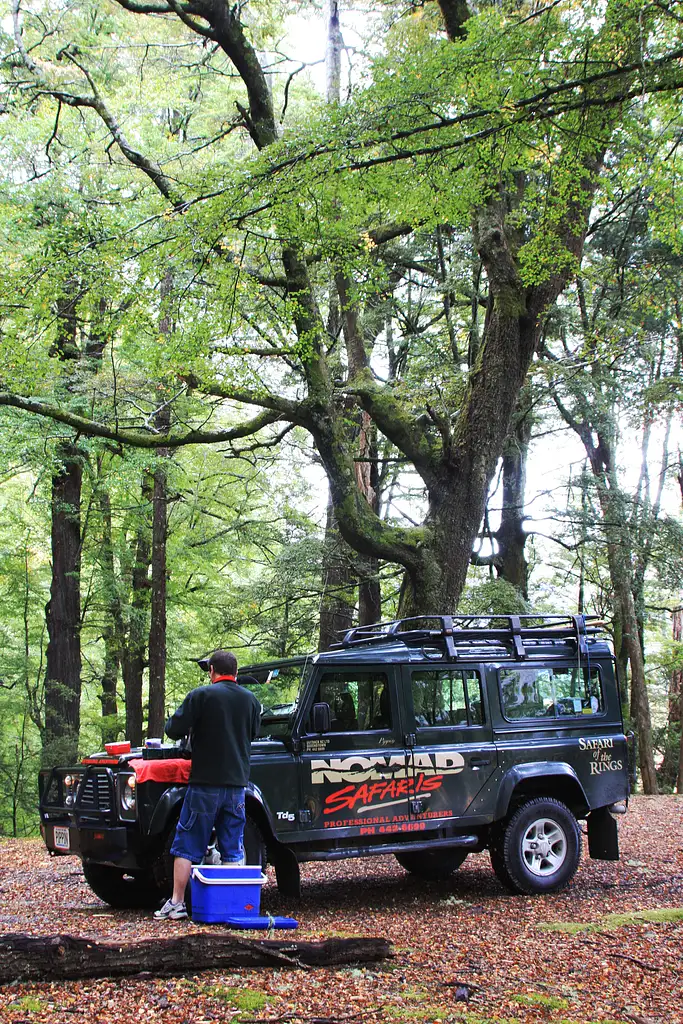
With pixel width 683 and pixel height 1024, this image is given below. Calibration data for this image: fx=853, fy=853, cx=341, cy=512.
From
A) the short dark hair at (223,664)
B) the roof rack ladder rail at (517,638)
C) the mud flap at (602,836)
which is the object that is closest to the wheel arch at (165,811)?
the short dark hair at (223,664)

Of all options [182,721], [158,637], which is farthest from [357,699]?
[158,637]

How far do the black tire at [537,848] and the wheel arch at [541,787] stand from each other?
0.39 ft

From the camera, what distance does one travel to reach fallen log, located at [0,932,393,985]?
13.3 feet

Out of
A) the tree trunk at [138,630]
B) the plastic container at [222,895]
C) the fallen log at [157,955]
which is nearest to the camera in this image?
the fallen log at [157,955]

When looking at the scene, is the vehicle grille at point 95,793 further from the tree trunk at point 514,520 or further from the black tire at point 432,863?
the tree trunk at point 514,520

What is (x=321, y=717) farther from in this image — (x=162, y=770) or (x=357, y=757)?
(x=162, y=770)

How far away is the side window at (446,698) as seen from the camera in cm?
785

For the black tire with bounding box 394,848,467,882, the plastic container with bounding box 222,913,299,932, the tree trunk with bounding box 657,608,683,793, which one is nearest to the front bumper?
the plastic container with bounding box 222,913,299,932

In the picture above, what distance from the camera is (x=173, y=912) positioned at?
5.66m

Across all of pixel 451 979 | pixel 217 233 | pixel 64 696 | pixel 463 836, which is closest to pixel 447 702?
pixel 463 836

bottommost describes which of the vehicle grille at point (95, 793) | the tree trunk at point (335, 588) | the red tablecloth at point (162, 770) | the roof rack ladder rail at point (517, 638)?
the vehicle grille at point (95, 793)

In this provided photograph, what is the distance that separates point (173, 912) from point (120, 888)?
1.84m

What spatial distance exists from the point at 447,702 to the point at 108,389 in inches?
421

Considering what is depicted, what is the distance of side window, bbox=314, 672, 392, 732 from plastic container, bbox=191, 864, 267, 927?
213 cm
